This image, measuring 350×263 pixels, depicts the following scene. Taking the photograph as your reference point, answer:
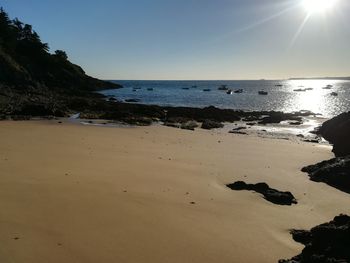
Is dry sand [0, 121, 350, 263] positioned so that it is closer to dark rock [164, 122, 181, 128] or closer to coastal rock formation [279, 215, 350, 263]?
coastal rock formation [279, 215, 350, 263]

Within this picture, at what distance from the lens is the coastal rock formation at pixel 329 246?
19.2 feet

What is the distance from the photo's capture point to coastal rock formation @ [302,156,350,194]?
46.5 feet

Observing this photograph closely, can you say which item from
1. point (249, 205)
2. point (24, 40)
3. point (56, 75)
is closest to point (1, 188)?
point (249, 205)

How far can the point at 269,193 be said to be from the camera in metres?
12.2

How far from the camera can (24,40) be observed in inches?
3819

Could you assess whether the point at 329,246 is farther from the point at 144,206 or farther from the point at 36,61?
the point at 36,61

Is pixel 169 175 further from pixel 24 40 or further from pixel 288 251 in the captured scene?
pixel 24 40

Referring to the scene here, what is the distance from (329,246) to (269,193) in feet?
19.8

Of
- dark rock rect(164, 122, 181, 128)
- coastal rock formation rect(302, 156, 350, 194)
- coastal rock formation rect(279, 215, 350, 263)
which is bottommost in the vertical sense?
dark rock rect(164, 122, 181, 128)

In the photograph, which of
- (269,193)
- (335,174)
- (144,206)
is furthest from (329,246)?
(335,174)

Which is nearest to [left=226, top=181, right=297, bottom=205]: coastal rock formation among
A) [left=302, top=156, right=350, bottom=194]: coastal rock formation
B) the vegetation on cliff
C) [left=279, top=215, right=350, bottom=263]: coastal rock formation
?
[left=302, top=156, right=350, bottom=194]: coastal rock formation

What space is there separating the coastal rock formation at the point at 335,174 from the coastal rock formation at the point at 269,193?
307 centimetres

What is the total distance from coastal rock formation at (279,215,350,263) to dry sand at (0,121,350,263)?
1149 millimetres

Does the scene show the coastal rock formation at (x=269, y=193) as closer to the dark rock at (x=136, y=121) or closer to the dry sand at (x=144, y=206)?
the dry sand at (x=144, y=206)
